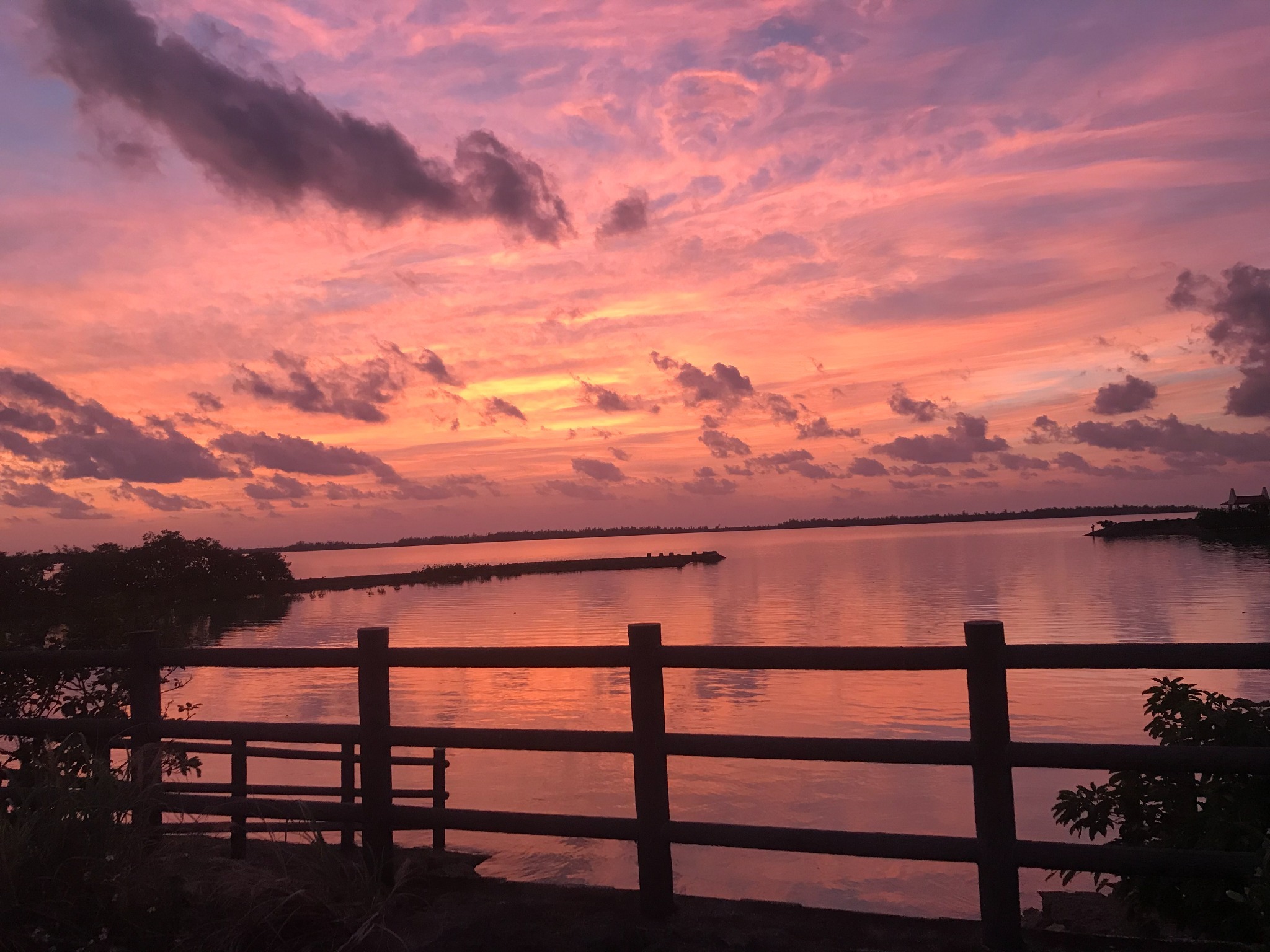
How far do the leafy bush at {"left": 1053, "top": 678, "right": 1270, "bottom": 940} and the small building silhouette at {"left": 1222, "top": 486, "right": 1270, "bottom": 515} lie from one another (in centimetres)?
16831

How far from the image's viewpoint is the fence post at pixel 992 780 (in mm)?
5496

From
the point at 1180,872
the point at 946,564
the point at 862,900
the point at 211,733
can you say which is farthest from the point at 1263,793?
the point at 946,564

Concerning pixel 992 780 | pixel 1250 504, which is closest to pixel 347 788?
pixel 992 780

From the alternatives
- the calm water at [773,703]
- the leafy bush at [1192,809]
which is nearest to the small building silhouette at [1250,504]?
the calm water at [773,703]

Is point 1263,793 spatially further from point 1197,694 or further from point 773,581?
point 773,581

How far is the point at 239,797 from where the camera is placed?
299 inches

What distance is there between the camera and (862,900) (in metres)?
15.4

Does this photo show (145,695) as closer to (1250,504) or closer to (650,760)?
(650,760)

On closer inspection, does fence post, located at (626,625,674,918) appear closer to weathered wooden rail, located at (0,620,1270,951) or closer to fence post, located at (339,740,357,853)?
weathered wooden rail, located at (0,620,1270,951)

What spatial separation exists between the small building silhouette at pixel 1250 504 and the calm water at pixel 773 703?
224ft

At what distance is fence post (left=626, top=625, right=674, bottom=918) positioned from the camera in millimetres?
6117

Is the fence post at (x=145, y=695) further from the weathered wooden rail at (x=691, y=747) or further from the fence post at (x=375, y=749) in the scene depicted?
the fence post at (x=375, y=749)

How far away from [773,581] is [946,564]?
3546cm

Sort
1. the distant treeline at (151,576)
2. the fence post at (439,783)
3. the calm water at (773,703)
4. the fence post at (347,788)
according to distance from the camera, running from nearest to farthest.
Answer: the fence post at (347,788) < the fence post at (439,783) < the calm water at (773,703) < the distant treeline at (151,576)
